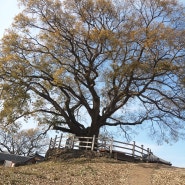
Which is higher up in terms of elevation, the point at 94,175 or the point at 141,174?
the point at 141,174

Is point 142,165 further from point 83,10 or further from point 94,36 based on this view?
point 83,10

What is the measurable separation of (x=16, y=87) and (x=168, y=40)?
42.4 feet

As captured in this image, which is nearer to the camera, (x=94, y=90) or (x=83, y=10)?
(x=83, y=10)

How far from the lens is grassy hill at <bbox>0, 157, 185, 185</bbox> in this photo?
18.8 m

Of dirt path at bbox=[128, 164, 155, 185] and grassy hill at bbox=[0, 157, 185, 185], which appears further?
dirt path at bbox=[128, 164, 155, 185]

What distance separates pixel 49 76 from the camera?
105 ft

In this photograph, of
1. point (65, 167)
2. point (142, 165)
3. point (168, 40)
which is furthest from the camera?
point (168, 40)

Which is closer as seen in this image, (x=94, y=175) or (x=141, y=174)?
(x=94, y=175)

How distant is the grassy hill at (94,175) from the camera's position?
61.8ft

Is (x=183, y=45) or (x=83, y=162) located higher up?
(x=183, y=45)

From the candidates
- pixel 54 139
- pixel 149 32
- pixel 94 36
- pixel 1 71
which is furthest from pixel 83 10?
pixel 54 139

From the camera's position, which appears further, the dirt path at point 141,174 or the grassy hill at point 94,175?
the dirt path at point 141,174

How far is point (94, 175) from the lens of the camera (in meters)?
21.2

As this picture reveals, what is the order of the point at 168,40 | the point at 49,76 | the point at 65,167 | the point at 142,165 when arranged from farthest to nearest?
the point at 49,76 → the point at 168,40 → the point at 142,165 → the point at 65,167
